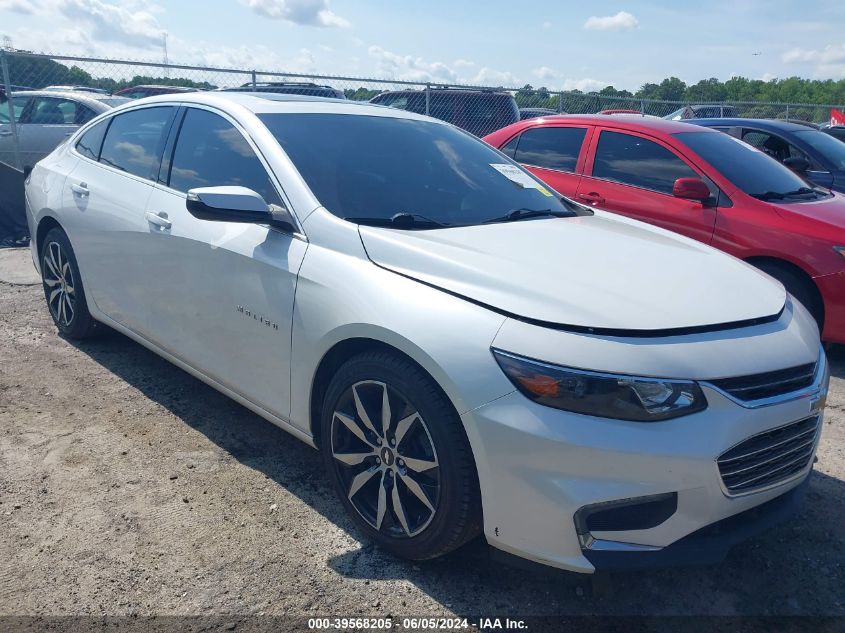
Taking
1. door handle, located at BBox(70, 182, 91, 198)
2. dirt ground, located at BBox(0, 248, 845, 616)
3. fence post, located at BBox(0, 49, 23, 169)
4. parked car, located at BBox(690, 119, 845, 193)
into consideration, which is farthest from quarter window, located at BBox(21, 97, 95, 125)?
parked car, located at BBox(690, 119, 845, 193)

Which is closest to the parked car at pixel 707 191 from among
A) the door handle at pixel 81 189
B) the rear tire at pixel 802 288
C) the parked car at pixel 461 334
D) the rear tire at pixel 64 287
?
the rear tire at pixel 802 288

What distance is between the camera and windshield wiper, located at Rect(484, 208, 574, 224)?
10.9 ft

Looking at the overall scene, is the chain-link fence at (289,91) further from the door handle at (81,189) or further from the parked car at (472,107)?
the door handle at (81,189)

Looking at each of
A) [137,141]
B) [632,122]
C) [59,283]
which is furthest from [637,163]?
[59,283]

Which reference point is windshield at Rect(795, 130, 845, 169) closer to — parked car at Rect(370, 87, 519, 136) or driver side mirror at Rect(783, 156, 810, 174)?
driver side mirror at Rect(783, 156, 810, 174)

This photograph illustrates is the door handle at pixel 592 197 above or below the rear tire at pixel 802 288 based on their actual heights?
above

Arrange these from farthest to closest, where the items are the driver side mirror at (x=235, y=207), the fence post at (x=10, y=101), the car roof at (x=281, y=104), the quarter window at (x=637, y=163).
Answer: the fence post at (x=10, y=101) < the quarter window at (x=637, y=163) < the car roof at (x=281, y=104) < the driver side mirror at (x=235, y=207)

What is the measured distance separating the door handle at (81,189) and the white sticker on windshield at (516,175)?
2.40 m

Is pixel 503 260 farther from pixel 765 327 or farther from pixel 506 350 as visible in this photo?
pixel 765 327

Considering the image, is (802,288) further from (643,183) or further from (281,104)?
(281,104)

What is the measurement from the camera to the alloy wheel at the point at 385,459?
8.19 feet

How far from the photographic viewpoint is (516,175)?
12.7 ft

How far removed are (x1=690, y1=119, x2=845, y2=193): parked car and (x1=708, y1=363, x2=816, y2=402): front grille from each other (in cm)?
559

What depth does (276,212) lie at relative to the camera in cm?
304
